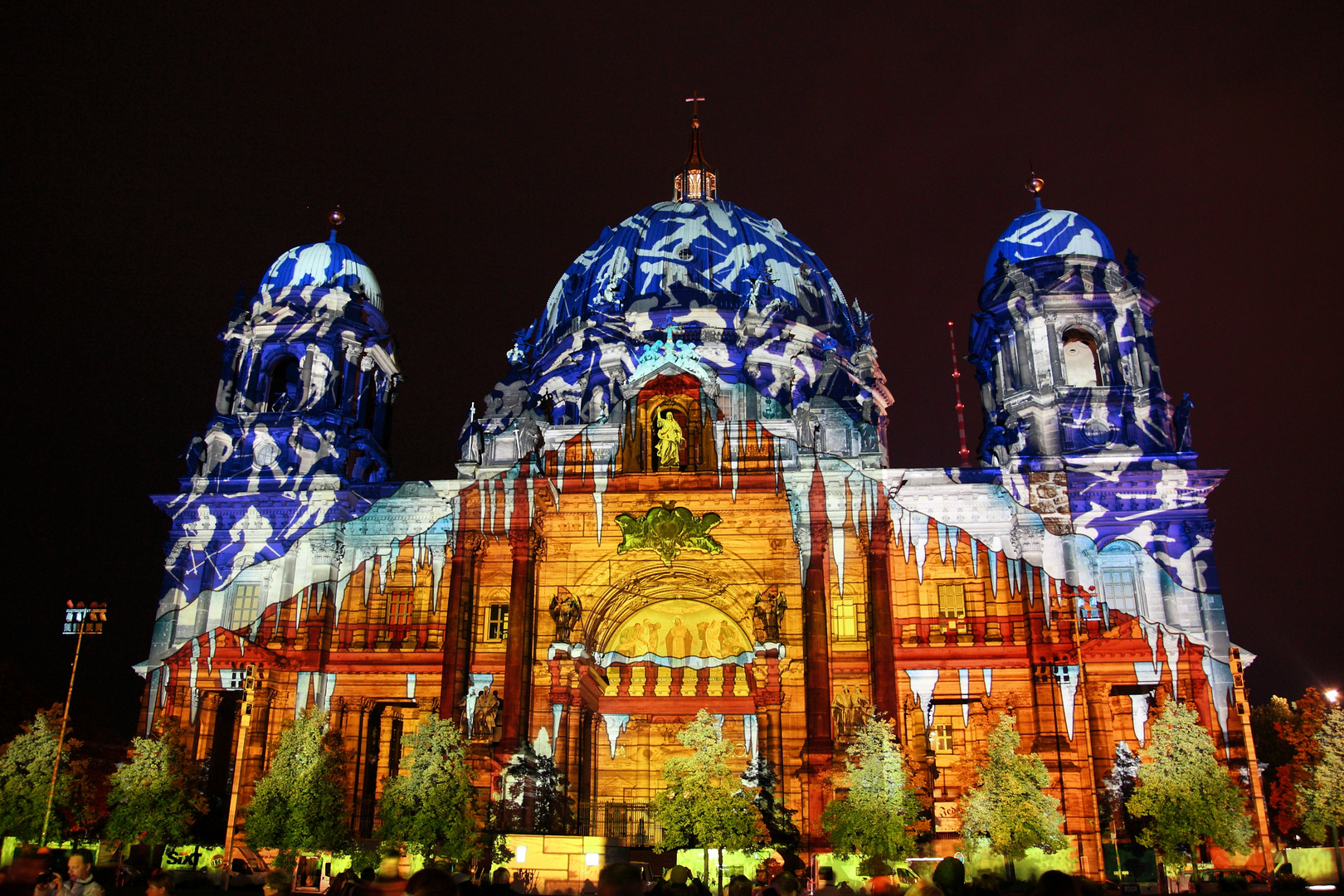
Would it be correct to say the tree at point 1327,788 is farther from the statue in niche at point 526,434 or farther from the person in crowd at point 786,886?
the statue in niche at point 526,434

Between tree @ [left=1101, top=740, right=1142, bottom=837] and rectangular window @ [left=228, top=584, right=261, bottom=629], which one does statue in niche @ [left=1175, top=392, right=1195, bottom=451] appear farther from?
rectangular window @ [left=228, top=584, right=261, bottom=629]

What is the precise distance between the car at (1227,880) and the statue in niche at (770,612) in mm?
14433

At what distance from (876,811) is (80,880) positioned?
2372 cm

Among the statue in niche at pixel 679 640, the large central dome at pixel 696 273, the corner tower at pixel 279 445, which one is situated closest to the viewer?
the statue in niche at pixel 679 640

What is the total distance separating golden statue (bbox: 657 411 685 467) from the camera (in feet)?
134

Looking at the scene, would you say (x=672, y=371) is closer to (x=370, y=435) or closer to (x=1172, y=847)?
(x=370, y=435)

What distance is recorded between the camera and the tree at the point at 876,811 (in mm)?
30000

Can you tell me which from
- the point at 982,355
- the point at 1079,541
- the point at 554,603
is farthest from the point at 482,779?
the point at 982,355

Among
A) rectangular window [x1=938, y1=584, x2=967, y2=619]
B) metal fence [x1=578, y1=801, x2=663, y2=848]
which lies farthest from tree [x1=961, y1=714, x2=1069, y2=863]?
metal fence [x1=578, y1=801, x2=663, y2=848]

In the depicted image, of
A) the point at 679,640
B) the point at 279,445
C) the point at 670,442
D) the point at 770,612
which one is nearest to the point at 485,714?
the point at 679,640

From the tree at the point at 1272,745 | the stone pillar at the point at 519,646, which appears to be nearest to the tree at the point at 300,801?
the stone pillar at the point at 519,646

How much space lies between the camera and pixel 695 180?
69688mm

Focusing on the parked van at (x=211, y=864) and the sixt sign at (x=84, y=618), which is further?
the sixt sign at (x=84, y=618)

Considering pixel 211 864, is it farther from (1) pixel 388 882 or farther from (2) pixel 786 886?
(2) pixel 786 886
